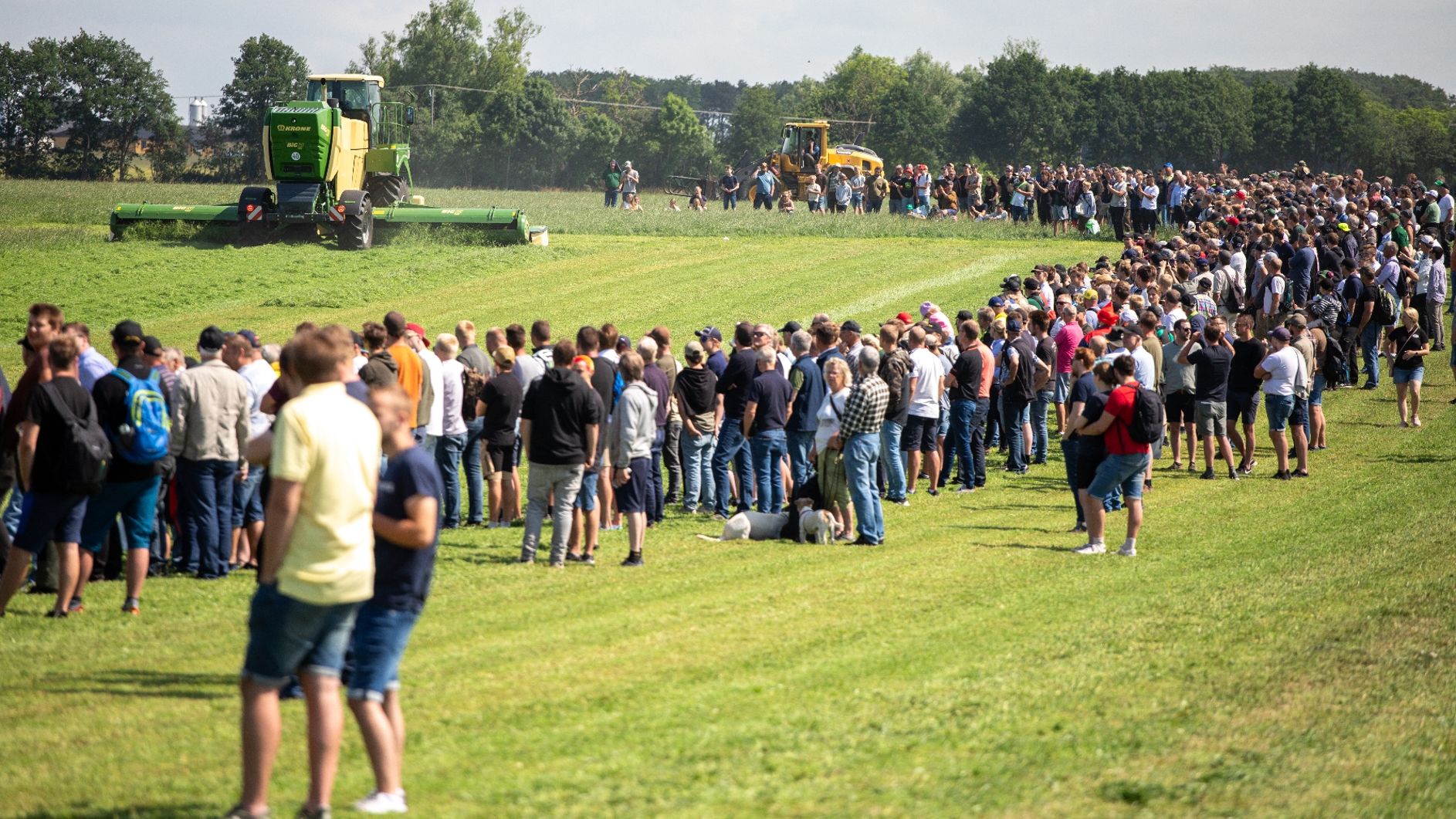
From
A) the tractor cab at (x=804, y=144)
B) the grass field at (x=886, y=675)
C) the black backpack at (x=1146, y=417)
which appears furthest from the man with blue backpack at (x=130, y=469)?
the tractor cab at (x=804, y=144)

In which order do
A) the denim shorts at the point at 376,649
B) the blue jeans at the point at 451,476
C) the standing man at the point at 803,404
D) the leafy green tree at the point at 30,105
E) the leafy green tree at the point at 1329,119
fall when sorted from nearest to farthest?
the denim shorts at the point at 376,649 < the blue jeans at the point at 451,476 < the standing man at the point at 803,404 < the leafy green tree at the point at 30,105 < the leafy green tree at the point at 1329,119

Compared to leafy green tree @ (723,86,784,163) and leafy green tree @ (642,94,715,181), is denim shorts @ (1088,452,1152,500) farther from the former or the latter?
leafy green tree @ (723,86,784,163)

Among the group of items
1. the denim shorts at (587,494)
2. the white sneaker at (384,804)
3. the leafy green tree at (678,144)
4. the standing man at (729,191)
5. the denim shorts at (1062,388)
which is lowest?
the white sneaker at (384,804)

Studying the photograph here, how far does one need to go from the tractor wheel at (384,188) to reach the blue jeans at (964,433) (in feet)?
73.3

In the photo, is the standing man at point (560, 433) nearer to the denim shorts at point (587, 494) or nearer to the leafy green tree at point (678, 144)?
the denim shorts at point (587, 494)

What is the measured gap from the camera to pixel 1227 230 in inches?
1102

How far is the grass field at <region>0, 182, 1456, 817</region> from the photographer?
623 centimetres

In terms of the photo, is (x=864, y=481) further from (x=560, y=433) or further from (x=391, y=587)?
(x=391, y=587)

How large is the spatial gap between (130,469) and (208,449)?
83cm

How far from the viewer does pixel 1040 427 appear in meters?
17.0

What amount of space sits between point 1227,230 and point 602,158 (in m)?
67.0

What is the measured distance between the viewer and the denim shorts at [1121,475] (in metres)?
11.4

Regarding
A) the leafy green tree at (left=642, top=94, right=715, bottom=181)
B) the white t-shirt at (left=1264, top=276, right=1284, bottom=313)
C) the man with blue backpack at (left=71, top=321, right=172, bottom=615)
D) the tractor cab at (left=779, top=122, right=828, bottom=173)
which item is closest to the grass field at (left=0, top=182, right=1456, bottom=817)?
the man with blue backpack at (left=71, top=321, right=172, bottom=615)

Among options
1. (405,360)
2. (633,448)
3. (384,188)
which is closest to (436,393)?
(405,360)
